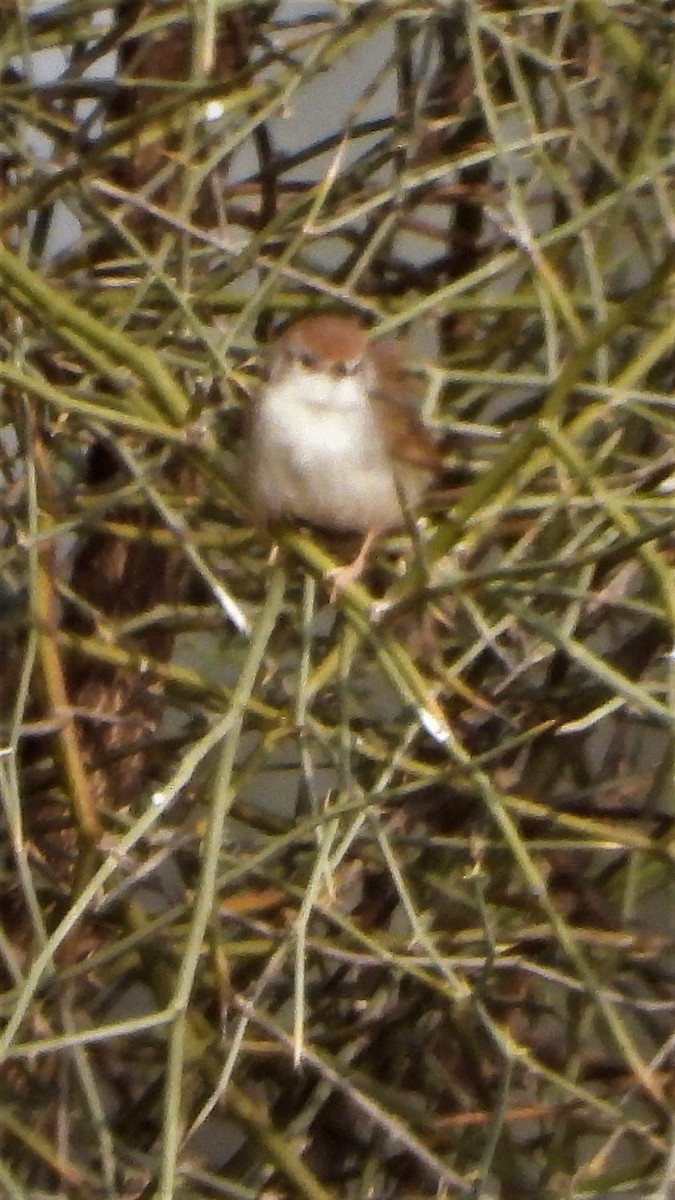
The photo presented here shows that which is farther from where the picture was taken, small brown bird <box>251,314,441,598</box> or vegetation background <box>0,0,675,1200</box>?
small brown bird <box>251,314,441,598</box>

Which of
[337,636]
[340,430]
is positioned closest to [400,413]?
[340,430]

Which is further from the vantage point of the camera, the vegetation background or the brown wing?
the brown wing

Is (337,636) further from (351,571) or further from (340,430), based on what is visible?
(340,430)

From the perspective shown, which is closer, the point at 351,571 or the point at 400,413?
the point at 351,571

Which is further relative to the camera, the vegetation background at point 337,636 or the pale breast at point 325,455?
the pale breast at point 325,455

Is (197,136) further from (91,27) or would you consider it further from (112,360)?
(112,360)
